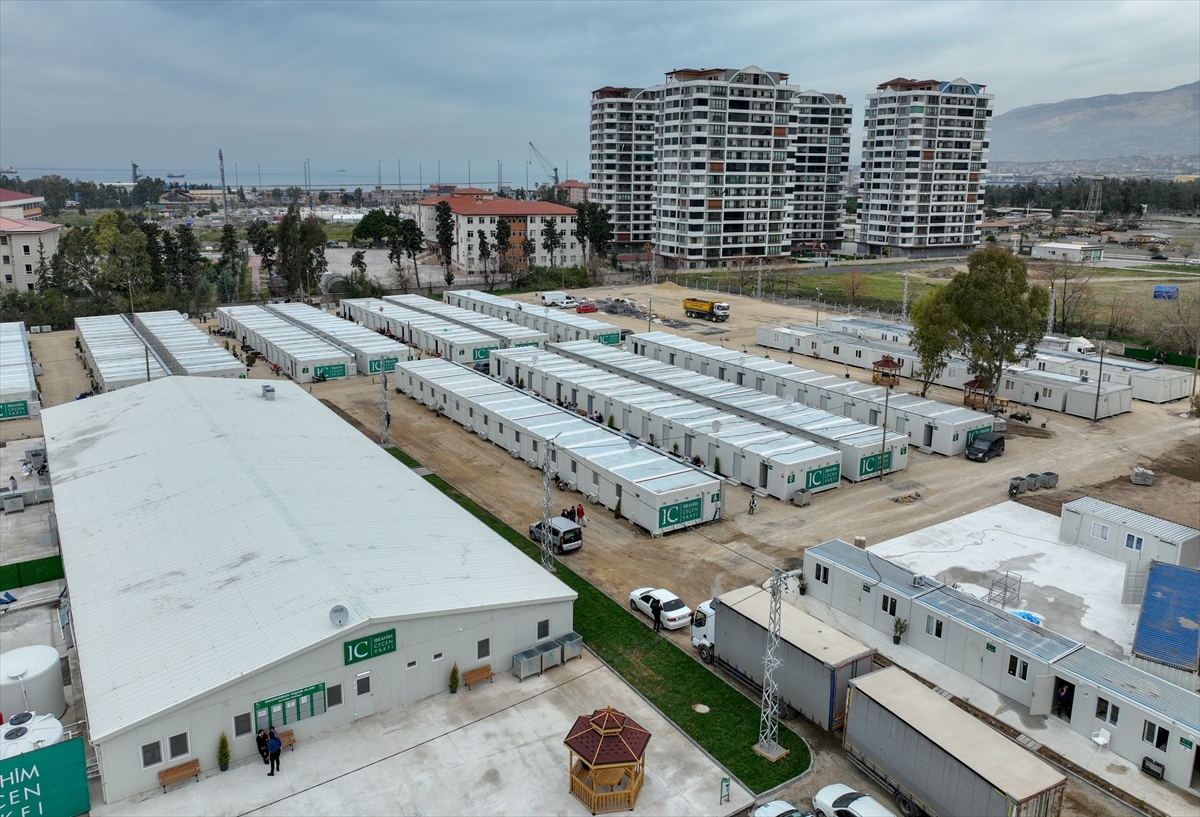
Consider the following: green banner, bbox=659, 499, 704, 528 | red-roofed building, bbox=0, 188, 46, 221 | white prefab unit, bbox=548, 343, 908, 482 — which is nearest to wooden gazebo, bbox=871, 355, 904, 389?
white prefab unit, bbox=548, 343, 908, 482

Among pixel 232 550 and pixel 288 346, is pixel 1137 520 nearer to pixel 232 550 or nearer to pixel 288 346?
pixel 232 550

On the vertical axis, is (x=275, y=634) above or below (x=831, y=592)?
above

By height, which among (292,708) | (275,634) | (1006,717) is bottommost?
(1006,717)

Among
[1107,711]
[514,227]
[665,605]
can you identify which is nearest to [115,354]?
[665,605]

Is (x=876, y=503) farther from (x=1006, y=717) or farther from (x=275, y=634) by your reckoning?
(x=275, y=634)

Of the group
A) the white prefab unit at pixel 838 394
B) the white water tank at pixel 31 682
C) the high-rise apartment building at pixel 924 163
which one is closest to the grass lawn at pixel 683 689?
the white water tank at pixel 31 682

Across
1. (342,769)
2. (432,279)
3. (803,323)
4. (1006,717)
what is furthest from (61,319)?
(1006,717)

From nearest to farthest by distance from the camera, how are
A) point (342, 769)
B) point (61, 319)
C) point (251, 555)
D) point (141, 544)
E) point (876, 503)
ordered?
point (342, 769) → point (251, 555) → point (141, 544) → point (876, 503) → point (61, 319)
